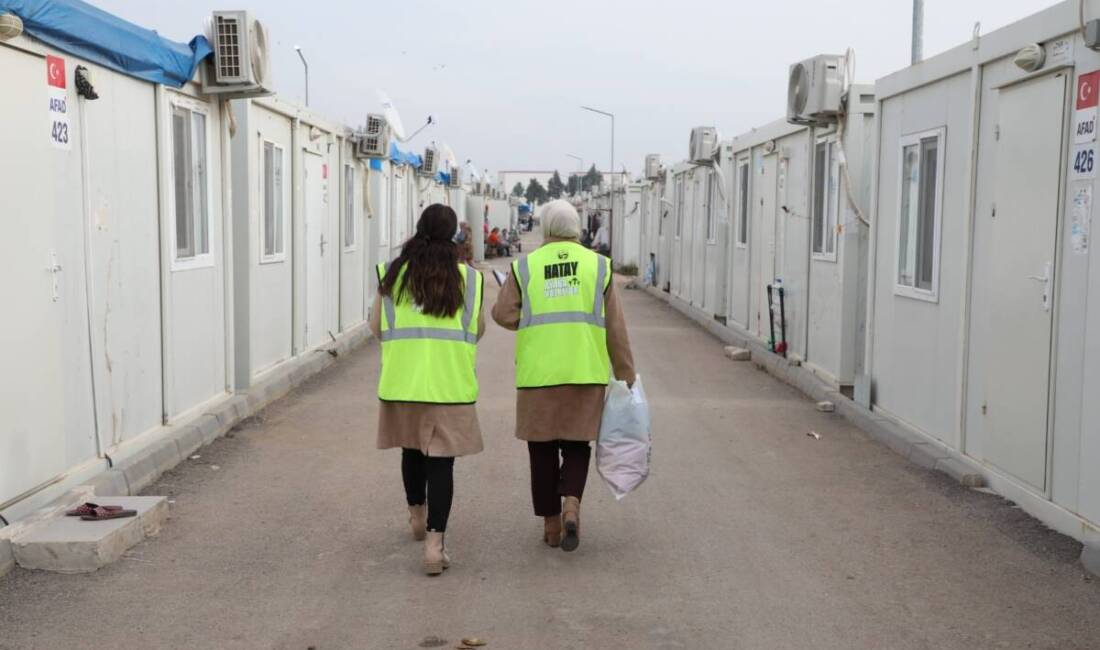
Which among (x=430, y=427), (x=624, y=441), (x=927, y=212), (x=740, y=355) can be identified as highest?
(x=927, y=212)

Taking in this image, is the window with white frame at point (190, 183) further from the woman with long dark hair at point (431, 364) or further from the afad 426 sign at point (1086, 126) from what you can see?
the afad 426 sign at point (1086, 126)

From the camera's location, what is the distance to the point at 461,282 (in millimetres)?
6059

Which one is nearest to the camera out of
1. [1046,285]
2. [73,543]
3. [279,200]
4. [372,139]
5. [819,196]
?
[73,543]

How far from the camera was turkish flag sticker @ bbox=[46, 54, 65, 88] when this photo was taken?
6621mm

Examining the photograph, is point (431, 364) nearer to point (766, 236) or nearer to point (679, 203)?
point (766, 236)

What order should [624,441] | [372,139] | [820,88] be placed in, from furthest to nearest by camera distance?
[372,139]
[820,88]
[624,441]

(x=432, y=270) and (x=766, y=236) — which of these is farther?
(x=766, y=236)

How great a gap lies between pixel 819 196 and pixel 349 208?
739cm

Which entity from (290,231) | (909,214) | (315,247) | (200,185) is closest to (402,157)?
(315,247)

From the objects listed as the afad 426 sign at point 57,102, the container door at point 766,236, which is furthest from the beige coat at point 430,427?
the container door at point 766,236

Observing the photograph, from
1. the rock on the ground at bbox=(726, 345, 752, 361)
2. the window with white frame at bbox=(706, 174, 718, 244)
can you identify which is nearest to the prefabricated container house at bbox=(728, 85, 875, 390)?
the rock on the ground at bbox=(726, 345, 752, 361)

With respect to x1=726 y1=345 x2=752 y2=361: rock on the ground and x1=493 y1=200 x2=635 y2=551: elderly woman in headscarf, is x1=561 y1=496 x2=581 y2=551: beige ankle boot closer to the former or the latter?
x1=493 y1=200 x2=635 y2=551: elderly woman in headscarf

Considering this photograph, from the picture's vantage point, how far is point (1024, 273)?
7.24 meters

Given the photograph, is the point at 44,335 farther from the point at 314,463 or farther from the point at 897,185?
the point at 897,185
